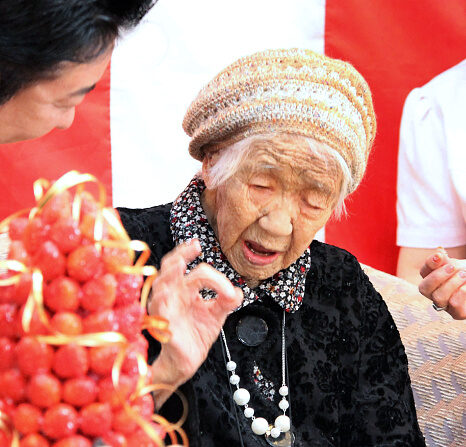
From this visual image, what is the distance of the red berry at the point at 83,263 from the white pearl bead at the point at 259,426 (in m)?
0.86

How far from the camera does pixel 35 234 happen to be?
80cm

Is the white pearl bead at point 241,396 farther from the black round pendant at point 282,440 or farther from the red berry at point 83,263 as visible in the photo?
the red berry at point 83,263

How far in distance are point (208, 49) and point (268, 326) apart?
4.18ft

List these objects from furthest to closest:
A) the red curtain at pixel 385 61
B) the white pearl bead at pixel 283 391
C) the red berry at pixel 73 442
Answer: the red curtain at pixel 385 61 < the white pearl bead at pixel 283 391 < the red berry at pixel 73 442

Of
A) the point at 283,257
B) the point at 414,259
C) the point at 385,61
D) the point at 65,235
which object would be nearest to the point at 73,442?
the point at 65,235

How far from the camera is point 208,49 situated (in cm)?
255

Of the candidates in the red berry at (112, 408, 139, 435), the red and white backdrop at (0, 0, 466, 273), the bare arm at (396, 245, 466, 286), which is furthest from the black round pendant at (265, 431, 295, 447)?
the red and white backdrop at (0, 0, 466, 273)

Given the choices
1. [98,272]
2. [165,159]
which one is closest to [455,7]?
[165,159]

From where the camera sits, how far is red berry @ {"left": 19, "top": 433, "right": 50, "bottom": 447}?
753 millimetres

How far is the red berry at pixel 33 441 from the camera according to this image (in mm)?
753

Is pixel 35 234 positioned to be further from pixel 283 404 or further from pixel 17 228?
pixel 283 404

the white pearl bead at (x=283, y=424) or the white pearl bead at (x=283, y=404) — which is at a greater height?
the white pearl bead at (x=283, y=404)

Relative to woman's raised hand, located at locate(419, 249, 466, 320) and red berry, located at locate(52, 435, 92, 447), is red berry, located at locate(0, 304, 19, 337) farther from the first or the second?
woman's raised hand, located at locate(419, 249, 466, 320)

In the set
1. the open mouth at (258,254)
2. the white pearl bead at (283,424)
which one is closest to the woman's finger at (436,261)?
the open mouth at (258,254)
